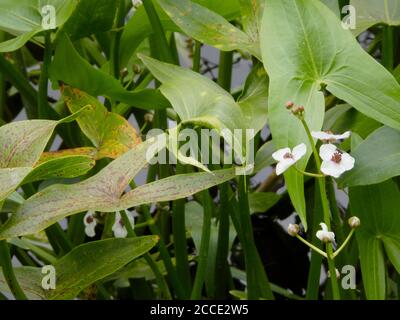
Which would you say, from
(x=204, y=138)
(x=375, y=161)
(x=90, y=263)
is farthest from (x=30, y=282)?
(x=375, y=161)

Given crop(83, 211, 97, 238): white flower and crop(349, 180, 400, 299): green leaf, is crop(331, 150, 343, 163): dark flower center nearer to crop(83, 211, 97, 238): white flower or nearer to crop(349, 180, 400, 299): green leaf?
crop(349, 180, 400, 299): green leaf

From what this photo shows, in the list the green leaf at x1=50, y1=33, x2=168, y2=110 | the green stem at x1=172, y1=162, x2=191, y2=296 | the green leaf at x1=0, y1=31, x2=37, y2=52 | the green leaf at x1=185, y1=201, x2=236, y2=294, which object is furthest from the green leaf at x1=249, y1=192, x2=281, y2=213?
the green leaf at x1=0, y1=31, x2=37, y2=52

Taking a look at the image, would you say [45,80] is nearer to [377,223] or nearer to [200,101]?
[200,101]

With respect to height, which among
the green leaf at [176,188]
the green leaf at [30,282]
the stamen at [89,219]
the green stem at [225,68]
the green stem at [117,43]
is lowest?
the green leaf at [30,282]

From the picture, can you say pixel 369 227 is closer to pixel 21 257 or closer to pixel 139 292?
pixel 139 292

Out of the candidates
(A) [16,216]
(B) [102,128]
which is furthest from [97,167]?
(A) [16,216]

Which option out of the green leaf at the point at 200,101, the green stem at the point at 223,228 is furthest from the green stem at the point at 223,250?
the green leaf at the point at 200,101

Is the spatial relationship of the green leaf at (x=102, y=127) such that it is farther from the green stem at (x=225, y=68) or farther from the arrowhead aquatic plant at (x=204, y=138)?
the green stem at (x=225, y=68)
